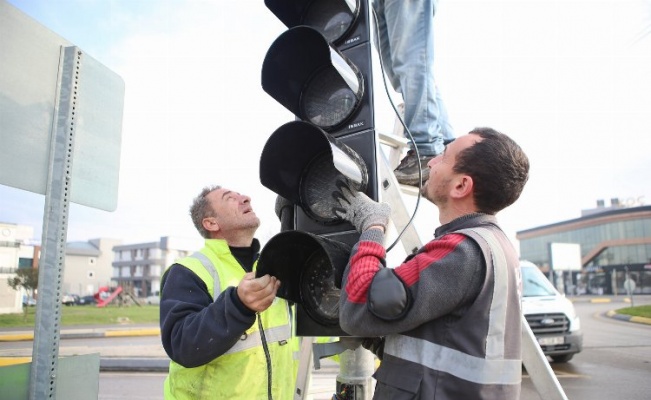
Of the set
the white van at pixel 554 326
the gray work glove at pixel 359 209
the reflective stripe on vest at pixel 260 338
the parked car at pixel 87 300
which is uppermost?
the gray work glove at pixel 359 209

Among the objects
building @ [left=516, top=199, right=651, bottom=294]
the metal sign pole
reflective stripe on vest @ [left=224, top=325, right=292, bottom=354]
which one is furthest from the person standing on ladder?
building @ [left=516, top=199, right=651, bottom=294]

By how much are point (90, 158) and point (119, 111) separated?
37 cm

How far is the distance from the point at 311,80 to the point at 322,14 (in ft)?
1.19

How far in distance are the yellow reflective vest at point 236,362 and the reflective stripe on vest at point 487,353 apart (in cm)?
98

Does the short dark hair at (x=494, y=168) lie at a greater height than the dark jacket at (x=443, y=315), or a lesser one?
greater

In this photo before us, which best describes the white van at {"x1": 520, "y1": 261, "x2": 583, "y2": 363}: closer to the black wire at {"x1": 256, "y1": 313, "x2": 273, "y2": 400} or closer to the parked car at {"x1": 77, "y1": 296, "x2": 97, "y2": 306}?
the black wire at {"x1": 256, "y1": 313, "x2": 273, "y2": 400}

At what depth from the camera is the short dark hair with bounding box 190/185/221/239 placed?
2900 mm

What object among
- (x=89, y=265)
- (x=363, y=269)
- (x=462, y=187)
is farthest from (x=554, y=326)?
(x=89, y=265)

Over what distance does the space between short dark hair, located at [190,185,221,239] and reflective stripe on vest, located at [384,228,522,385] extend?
1.66 m

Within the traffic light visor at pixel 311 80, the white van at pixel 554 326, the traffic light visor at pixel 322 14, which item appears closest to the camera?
the traffic light visor at pixel 311 80

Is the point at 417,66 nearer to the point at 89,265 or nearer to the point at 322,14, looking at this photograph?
the point at 322,14

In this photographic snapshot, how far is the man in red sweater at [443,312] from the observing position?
145 cm

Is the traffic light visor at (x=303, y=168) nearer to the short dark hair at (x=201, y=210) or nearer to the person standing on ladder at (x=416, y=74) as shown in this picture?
the person standing on ladder at (x=416, y=74)

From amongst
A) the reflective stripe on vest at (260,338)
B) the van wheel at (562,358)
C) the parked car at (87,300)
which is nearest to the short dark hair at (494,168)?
the reflective stripe on vest at (260,338)
